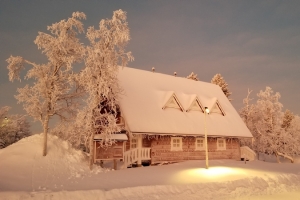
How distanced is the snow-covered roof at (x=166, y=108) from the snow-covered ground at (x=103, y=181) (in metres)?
4.87

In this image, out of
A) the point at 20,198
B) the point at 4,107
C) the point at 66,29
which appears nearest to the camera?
the point at 20,198

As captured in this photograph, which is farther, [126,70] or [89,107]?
[126,70]

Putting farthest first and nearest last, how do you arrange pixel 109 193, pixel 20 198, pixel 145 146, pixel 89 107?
1. pixel 145 146
2. pixel 89 107
3. pixel 109 193
4. pixel 20 198

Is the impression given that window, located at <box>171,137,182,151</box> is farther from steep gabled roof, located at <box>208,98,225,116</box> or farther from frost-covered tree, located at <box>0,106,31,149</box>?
frost-covered tree, located at <box>0,106,31,149</box>

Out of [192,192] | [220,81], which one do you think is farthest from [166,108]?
[220,81]

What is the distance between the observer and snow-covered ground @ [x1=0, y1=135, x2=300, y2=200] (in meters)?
11.2

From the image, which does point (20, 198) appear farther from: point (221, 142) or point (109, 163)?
point (221, 142)

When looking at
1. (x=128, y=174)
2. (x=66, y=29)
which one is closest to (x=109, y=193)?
(x=128, y=174)

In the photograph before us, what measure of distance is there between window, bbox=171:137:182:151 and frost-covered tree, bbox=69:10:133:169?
7337mm

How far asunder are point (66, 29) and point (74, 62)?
94.1 inches

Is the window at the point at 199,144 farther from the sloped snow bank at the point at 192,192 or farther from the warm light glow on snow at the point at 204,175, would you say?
the sloped snow bank at the point at 192,192

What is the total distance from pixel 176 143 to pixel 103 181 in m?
11.2

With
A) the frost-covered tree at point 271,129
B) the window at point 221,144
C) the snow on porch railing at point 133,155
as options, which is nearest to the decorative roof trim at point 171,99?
the snow on porch railing at point 133,155

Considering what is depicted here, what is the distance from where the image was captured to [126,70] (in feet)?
86.8
